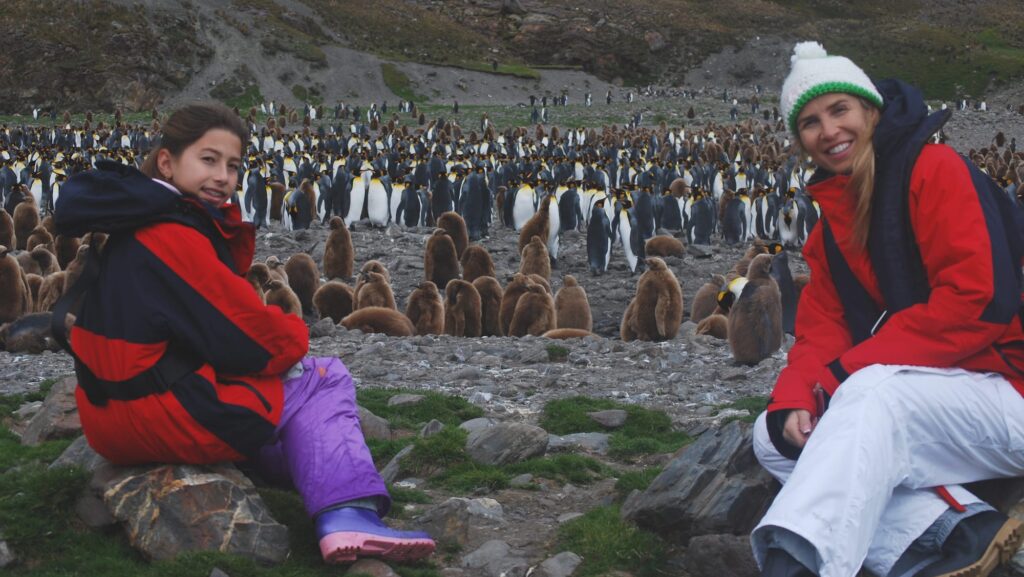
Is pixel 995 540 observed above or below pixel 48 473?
above

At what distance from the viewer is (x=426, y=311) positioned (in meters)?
11.0

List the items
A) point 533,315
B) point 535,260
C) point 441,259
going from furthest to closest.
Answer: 1. point 535,260
2. point 441,259
3. point 533,315

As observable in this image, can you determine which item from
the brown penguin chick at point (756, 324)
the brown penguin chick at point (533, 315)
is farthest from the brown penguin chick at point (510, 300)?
the brown penguin chick at point (756, 324)

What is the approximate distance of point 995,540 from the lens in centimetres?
283

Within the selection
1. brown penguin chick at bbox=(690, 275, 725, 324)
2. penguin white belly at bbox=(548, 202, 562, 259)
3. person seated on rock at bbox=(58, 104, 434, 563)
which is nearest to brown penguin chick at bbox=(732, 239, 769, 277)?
brown penguin chick at bbox=(690, 275, 725, 324)

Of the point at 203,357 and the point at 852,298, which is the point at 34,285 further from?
the point at 852,298

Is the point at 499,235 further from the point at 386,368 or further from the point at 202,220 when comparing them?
the point at 202,220

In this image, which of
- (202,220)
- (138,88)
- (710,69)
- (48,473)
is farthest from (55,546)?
(710,69)

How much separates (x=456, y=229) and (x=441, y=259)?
2117 millimetres

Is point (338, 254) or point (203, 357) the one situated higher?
point (203, 357)

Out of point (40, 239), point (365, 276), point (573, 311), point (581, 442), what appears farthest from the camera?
point (40, 239)

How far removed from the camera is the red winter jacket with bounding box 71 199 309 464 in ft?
11.1

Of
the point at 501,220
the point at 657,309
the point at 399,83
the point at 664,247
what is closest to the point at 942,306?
the point at 657,309

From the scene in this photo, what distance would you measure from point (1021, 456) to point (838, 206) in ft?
2.97
